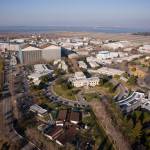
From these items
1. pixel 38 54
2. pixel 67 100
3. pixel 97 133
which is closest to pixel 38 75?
pixel 67 100

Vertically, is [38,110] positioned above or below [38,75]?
below

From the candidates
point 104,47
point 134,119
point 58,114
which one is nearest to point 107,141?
point 134,119

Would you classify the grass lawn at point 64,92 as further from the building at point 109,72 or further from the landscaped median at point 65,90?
the building at point 109,72

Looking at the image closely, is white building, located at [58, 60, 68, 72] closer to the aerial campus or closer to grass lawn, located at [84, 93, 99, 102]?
the aerial campus

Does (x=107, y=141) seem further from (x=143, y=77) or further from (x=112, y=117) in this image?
(x=143, y=77)

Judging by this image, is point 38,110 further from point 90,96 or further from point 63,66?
point 63,66

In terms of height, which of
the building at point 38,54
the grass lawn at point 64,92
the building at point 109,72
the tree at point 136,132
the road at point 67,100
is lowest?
the road at point 67,100

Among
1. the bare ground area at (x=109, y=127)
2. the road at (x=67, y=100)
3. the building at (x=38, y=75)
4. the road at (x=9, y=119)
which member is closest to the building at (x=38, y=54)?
the building at (x=38, y=75)
